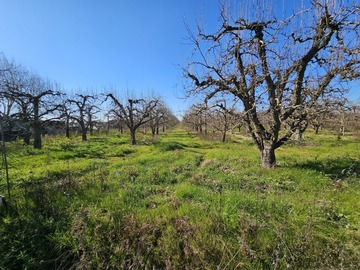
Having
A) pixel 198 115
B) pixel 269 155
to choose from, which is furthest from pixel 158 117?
pixel 269 155

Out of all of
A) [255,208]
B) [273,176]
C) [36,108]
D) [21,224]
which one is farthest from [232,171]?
[36,108]

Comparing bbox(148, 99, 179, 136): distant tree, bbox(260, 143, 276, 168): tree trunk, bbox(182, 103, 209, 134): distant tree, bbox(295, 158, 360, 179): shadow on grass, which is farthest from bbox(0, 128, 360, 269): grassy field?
bbox(148, 99, 179, 136): distant tree

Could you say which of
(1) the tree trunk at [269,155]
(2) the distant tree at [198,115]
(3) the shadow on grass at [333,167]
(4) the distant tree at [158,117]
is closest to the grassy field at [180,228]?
(3) the shadow on grass at [333,167]

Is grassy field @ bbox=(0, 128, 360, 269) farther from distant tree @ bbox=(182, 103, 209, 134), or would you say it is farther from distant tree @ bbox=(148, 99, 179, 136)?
distant tree @ bbox=(148, 99, 179, 136)

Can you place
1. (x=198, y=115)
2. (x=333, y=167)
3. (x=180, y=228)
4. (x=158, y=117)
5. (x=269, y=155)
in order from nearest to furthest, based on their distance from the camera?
1. (x=180, y=228)
2. (x=333, y=167)
3. (x=269, y=155)
4. (x=198, y=115)
5. (x=158, y=117)

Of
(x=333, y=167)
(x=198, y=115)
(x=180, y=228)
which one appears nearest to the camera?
(x=180, y=228)

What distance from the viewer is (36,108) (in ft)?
61.5

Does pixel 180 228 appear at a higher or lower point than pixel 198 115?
lower

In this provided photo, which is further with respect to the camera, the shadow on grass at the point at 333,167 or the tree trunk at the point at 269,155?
the tree trunk at the point at 269,155

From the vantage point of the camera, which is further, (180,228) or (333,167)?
(333,167)

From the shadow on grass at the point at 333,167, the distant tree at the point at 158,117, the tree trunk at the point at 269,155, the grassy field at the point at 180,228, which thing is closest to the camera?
the grassy field at the point at 180,228

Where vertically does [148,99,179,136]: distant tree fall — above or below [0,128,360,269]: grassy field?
above

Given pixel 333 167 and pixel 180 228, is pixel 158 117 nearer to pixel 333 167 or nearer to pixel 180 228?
pixel 333 167

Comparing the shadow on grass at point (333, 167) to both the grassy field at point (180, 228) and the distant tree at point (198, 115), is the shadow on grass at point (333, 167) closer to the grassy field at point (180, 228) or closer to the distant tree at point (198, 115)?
the grassy field at point (180, 228)
